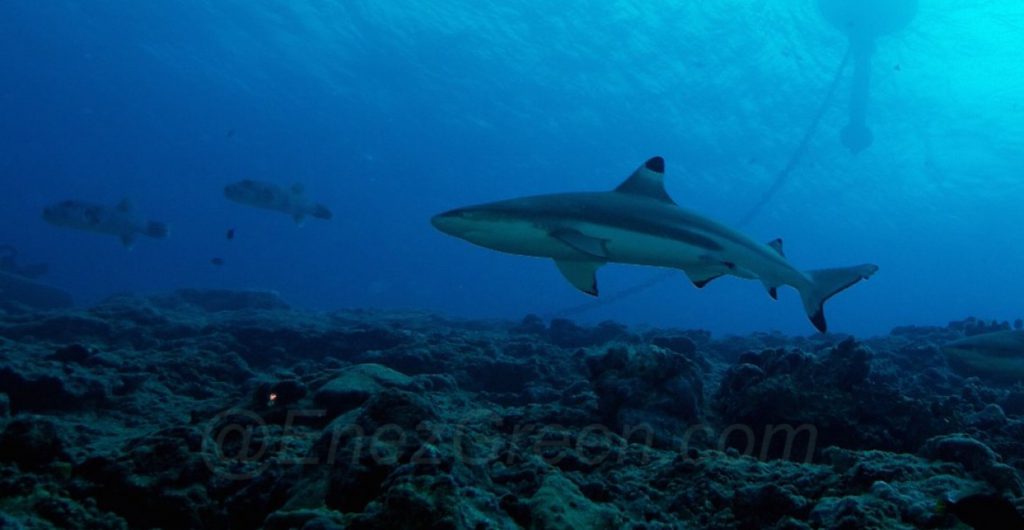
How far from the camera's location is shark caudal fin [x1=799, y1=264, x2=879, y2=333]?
703 centimetres

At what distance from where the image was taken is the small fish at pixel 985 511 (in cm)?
249

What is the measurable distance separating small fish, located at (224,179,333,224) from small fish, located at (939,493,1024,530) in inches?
701

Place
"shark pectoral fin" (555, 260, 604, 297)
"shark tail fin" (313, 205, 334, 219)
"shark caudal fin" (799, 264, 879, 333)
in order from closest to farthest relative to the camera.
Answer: "shark pectoral fin" (555, 260, 604, 297)
"shark caudal fin" (799, 264, 879, 333)
"shark tail fin" (313, 205, 334, 219)

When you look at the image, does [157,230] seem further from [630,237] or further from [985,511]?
[985,511]

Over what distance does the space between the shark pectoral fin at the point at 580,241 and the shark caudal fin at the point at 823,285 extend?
9.86ft

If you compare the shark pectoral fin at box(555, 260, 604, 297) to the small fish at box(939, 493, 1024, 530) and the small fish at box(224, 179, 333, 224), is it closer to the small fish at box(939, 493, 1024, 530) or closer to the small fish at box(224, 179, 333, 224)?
the small fish at box(939, 493, 1024, 530)

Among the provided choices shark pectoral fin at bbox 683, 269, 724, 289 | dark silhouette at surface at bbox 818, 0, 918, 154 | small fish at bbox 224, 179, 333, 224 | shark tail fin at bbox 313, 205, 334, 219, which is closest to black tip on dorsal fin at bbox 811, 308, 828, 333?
shark pectoral fin at bbox 683, 269, 724, 289

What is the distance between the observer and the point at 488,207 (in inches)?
241

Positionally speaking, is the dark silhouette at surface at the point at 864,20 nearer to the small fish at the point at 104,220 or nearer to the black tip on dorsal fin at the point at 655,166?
the black tip on dorsal fin at the point at 655,166

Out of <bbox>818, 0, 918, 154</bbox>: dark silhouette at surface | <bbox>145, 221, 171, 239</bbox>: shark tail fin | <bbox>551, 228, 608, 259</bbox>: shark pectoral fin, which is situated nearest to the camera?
<bbox>551, 228, 608, 259</bbox>: shark pectoral fin

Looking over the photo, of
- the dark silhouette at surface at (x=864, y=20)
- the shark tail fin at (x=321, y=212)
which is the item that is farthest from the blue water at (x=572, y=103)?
the shark tail fin at (x=321, y=212)

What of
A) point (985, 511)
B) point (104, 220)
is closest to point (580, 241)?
point (985, 511)

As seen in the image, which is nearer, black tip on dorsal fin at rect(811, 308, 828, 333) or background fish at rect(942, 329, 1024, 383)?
black tip on dorsal fin at rect(811, 308, 828, 333)

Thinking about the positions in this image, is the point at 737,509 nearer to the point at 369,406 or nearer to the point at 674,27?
the point at 369,406
